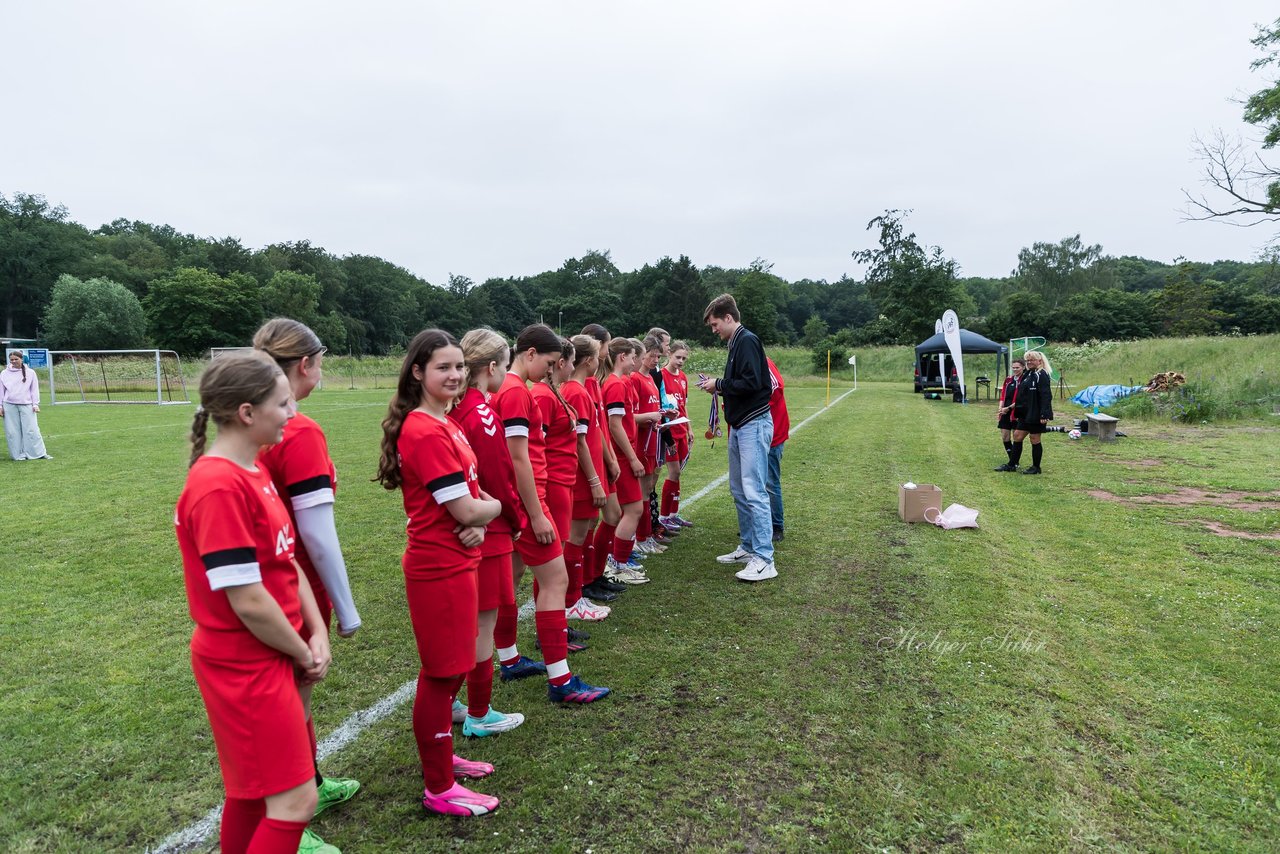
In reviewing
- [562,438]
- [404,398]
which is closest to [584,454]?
[562,438]

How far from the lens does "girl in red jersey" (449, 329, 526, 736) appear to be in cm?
315

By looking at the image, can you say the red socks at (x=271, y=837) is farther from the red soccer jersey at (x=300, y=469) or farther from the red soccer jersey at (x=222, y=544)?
the red soccer jersey at (x=300, y=469)

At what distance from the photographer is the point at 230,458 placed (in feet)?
6.18

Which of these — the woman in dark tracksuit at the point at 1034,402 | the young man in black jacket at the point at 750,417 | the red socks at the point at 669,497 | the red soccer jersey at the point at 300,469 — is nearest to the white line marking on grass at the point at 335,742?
the red soccer jersey at the point at 300,469

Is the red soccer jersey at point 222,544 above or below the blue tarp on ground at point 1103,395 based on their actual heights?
above

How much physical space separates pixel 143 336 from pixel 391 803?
254 feet

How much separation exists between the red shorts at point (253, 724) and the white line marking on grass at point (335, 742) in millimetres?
1107

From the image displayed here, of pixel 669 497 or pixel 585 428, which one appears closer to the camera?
pixel 585 428

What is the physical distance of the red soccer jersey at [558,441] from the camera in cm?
400

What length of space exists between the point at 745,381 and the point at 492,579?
10.0ft

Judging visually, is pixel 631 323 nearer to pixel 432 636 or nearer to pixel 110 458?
pixel 110 458

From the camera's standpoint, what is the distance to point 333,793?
9.21ft

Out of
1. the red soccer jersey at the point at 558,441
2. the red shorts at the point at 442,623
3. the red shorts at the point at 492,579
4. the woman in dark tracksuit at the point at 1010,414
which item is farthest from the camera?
A: the woman in dark tracksuit at the point at 1010,414

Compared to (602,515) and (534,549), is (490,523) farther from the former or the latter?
(602,515)
